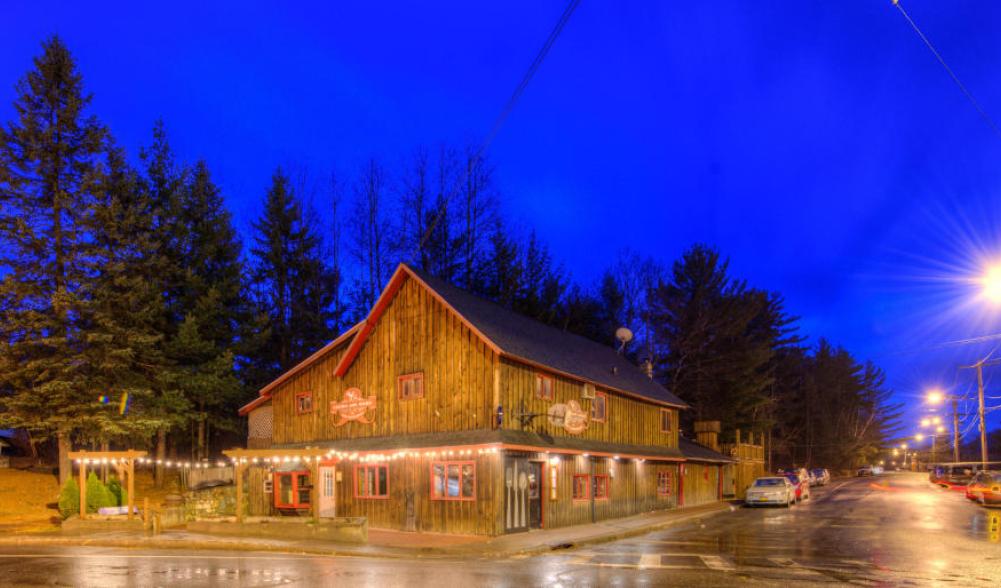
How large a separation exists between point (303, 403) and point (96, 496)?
7.87m

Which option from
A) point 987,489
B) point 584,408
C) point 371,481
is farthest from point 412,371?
point 987,489

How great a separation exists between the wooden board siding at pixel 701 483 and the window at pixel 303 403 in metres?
19.9

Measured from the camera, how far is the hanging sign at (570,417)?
24828mm

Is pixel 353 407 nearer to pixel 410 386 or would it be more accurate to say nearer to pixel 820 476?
pixel 410 386

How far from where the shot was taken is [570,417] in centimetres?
2556

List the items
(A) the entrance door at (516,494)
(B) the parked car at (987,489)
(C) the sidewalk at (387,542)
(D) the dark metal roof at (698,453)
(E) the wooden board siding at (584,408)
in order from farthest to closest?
(D) the dark metal roof at (698,453)
(B) the parked car at (987,489)
(E) the wooden board siding at (584,408)
(A) the entrance door at (516,494)
(C) the sidewalk at (387,542)

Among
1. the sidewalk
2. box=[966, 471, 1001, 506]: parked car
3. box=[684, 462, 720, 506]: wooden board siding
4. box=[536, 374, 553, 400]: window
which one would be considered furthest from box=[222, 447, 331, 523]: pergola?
box=[966, 471, 1001, 506]: parked car

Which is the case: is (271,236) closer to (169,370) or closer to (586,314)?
(169,370)

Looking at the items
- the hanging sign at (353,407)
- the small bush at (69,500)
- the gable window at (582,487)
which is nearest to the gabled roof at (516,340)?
the hanging sign at (353,407)

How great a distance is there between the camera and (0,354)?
92.1ft

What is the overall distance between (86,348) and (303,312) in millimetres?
15416

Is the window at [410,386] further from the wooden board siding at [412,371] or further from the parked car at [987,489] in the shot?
the parked car at [987,489]

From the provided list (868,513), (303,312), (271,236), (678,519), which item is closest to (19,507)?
(303,312)

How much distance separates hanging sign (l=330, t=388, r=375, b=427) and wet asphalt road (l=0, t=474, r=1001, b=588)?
838cm
